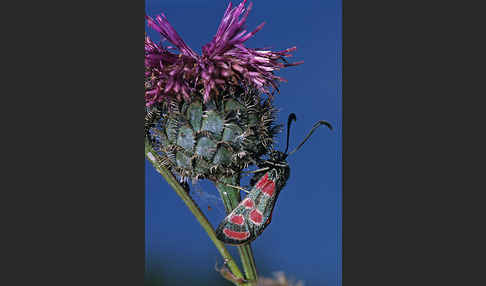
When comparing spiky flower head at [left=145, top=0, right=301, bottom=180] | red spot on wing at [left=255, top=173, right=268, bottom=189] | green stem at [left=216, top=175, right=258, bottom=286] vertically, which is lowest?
green stem at [left=216, top=175, right=258, bottom=286]

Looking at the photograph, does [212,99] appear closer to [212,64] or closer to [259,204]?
[212,64]

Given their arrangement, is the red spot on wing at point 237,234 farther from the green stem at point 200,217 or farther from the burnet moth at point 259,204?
the green stem at point 200,217

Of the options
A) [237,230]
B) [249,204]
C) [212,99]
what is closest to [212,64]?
[212,99]

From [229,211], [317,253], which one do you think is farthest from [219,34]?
[317,253]

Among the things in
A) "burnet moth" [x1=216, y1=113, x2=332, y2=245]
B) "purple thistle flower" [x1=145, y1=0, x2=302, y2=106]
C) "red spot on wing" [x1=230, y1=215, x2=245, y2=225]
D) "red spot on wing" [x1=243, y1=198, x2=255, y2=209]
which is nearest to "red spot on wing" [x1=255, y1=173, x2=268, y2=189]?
"burnet moth" [x1=216, y1=113, x2=332, y2=245]

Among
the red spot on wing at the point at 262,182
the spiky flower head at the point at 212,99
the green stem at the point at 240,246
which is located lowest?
the green stem at the point at 240,246

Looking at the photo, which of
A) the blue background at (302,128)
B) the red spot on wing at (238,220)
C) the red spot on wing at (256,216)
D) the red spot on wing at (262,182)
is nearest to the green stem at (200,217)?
the blue background at (302,128)

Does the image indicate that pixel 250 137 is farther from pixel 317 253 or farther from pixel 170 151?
pixel 317 253

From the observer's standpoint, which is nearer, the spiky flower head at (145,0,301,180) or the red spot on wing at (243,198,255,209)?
the spiky flower head at (145,0,301,180)

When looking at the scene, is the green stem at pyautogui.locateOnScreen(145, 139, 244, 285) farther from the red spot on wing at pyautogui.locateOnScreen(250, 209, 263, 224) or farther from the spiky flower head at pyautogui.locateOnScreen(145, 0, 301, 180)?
the red spot on wing at pyautogui.locateOnScreen(250, 209, 263, 224)
